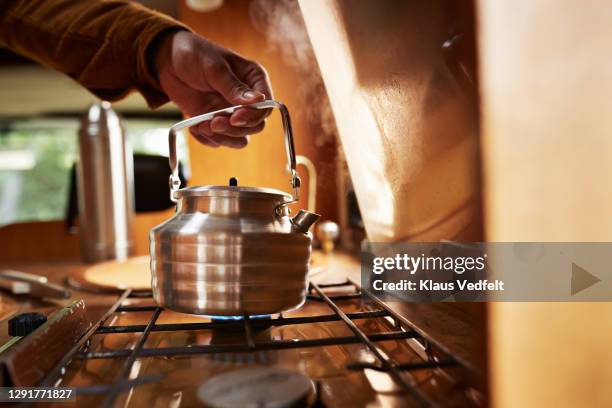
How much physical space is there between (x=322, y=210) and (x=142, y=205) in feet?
4.35

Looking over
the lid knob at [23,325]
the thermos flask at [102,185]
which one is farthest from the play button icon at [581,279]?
the thermos flask at [102,185]

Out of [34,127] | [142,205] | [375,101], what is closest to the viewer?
[375,101]

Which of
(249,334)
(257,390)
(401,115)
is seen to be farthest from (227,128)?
(257,390)

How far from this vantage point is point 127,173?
1366 millimetres

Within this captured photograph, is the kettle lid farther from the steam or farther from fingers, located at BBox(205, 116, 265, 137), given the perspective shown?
the steam

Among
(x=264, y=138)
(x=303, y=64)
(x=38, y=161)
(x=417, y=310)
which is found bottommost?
(x=417, y=310)

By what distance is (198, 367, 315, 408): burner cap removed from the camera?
349 millimetres

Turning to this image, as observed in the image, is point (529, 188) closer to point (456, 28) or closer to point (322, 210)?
point (456, 28)

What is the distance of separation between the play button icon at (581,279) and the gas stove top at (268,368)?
19 cm

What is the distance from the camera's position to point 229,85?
792mm

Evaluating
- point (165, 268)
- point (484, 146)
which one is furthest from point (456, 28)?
point (165, 268)

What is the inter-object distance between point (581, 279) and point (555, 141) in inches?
6.6

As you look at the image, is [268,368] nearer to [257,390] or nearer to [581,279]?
[257,390]

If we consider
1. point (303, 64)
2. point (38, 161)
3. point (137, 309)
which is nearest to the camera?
point (137, 309)
